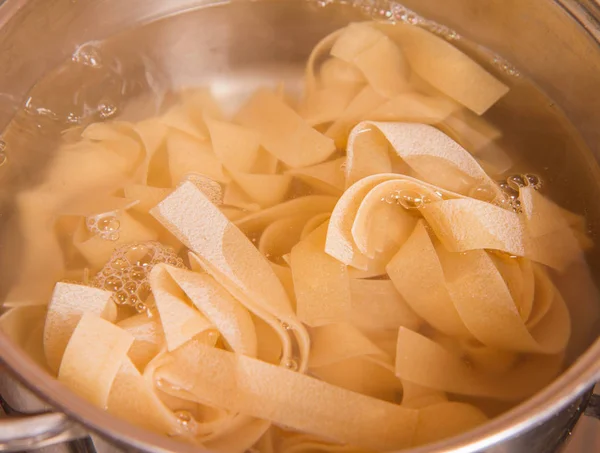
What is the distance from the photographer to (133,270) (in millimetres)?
1026

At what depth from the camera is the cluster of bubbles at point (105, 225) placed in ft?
3.48

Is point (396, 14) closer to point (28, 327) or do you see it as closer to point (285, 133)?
point (285, 133)

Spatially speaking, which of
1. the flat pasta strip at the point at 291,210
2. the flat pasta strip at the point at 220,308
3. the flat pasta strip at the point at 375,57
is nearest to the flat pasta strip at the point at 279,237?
the flat pasta strip at the point at 291,210

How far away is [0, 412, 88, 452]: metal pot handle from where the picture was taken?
671 millimetres

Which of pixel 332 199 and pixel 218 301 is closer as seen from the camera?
pixel 218 301

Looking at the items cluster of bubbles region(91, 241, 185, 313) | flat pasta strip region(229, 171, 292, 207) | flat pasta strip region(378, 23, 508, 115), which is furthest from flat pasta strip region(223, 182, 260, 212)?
flat pasta strip region(378, 23, 508, 115)

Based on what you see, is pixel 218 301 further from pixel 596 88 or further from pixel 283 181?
pixel 596 88

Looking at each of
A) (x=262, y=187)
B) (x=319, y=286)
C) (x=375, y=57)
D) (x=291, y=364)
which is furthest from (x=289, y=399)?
(x=375, y=57)

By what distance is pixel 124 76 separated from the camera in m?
1.32

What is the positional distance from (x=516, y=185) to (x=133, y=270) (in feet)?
2.23

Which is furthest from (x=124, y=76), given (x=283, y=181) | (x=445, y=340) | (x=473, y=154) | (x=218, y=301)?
(x=445, y=340)

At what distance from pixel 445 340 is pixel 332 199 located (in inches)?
11.9

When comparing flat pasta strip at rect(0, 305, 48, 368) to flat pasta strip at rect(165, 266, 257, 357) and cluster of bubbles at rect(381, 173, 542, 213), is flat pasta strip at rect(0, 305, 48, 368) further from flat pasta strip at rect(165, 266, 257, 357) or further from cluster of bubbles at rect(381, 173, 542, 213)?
cluster of bubbles at rect(381, 173, 542, 213)

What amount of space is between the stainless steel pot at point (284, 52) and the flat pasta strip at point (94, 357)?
0.26ft
